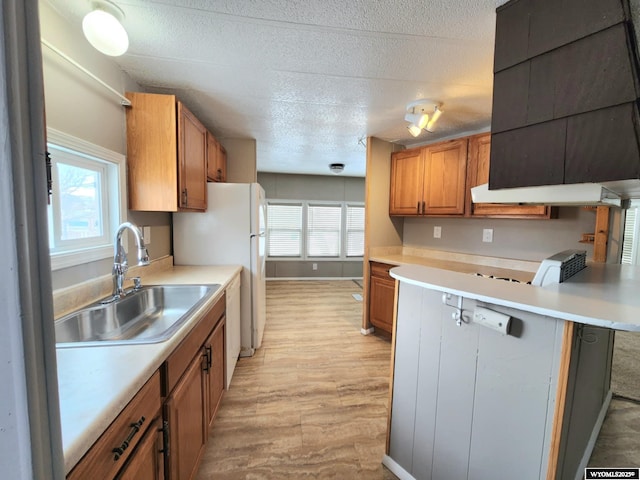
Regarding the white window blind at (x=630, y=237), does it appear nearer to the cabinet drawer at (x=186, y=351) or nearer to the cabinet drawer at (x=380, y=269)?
→ the cabinet drawer at (x=380, y=269)

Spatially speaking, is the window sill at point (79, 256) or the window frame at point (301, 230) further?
the window frame at point (301, 230)

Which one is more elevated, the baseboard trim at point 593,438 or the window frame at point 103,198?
the window frame at point 103,198

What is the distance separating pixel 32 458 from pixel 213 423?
176cm

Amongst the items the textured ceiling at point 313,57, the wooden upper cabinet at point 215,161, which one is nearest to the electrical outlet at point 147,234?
the wooden upper cabinet at point 215,161

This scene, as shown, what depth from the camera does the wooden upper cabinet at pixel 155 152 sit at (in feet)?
6.16

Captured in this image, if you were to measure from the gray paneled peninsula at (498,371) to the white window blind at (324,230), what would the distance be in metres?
4.47

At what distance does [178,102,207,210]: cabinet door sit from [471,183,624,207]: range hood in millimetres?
1926

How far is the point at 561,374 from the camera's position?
3.19 feet

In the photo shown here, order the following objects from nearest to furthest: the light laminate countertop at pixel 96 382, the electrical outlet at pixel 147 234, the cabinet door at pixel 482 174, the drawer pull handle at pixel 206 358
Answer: the light laminate countertop at pixel 96 382
the drawer pull handle at pixel 206 358
the electrical outlet at pixel 147 234
the cabinet door at pixel 482 174

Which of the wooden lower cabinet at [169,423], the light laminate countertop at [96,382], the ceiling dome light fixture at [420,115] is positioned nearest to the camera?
the light laminate countertop at [96,382]

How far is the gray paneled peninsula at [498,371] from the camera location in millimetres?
989

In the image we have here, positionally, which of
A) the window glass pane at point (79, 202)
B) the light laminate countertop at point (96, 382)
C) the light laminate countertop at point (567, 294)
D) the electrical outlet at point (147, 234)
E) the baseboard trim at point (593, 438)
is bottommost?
the baseboard trim at point (593, 438)

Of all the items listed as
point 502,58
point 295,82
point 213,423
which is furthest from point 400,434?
point 295,82

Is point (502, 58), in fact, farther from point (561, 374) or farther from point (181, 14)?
point (181, 14)
